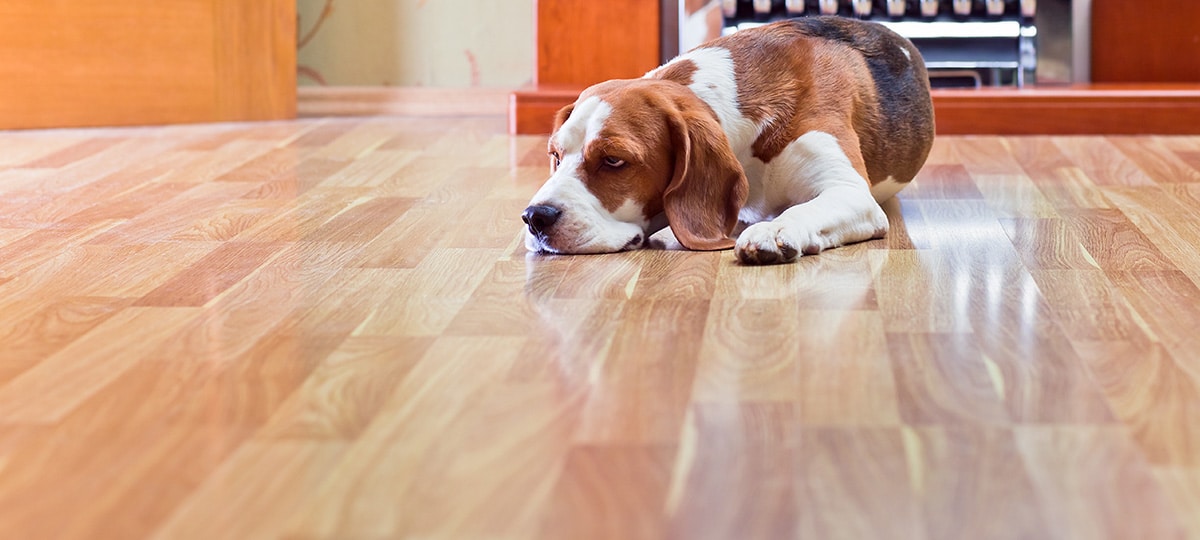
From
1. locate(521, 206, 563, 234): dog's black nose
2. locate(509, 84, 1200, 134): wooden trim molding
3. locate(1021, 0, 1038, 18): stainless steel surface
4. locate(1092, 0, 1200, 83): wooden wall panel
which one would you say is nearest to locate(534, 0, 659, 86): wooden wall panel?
locate(509, 84, 1200, 134): wooden trim molding

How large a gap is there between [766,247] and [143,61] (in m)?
2.24

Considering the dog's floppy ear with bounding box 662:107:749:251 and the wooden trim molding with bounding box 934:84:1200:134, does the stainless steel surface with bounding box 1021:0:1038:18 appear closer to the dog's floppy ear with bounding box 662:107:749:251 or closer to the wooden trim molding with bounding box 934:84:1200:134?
the wooden trim molding with bounding box 934:84:1200:134

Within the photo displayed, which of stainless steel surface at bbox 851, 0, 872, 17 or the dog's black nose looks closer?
the dog's black nose

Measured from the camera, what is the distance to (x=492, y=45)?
3.90 m

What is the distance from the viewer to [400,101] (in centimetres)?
393

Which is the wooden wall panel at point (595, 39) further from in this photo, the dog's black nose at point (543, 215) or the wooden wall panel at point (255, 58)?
the dog's black nose at point (543, 215)

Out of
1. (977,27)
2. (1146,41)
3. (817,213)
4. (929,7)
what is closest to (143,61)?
(929,7)

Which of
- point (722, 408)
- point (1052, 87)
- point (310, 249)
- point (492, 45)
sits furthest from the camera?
point (492, 45)

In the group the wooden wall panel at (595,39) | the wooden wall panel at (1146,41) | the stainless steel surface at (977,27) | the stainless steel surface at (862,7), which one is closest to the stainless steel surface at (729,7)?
Answer: the stainless steel surface at (977,27)

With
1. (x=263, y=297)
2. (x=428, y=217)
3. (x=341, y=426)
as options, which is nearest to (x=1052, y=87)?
(x=428, y=217)

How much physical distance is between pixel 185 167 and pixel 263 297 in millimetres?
1284

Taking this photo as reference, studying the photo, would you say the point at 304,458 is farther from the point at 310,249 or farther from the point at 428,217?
the point at 428,217

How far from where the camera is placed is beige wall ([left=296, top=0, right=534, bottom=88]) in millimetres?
3867

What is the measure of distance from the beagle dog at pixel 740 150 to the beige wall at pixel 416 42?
1792 millimetres
